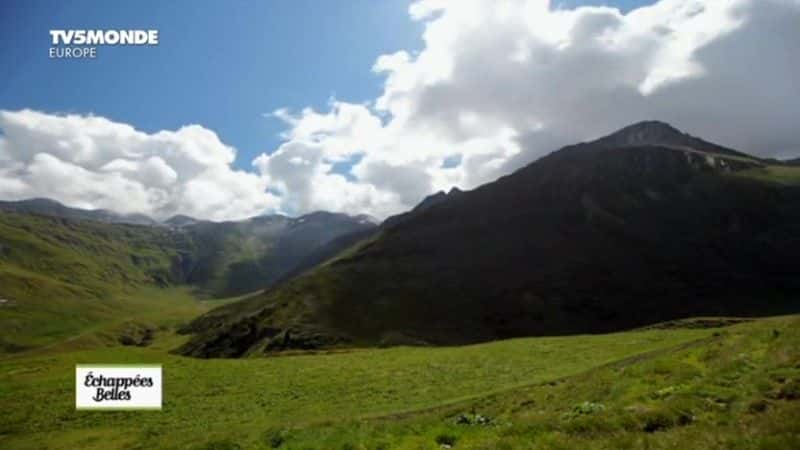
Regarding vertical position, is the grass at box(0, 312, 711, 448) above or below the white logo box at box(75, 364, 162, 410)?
below

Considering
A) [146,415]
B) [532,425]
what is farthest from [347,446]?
[146,415]

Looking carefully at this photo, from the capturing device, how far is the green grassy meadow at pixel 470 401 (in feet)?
47.6

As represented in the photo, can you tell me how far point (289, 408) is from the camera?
115ft

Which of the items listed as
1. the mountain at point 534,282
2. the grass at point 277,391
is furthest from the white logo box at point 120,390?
the mountain at point 534,282

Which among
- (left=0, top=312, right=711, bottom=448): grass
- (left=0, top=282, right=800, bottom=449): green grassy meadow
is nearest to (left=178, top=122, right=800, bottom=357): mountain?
(left=0, top=312, right=711, bottom=448): grass

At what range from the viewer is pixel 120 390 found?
3619cm

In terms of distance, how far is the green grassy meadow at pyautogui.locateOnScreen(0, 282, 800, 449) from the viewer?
1452cm

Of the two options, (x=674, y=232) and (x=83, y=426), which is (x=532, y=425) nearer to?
(x=83, y=426)

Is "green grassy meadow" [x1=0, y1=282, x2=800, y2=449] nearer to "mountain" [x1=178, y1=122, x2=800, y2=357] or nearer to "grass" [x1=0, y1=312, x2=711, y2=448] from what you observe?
"grass" [x1=0, y1=312, x2=711, y2=448]

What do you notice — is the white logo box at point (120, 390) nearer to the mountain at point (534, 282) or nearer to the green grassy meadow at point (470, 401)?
the green grassy meadow at point (470, 401)

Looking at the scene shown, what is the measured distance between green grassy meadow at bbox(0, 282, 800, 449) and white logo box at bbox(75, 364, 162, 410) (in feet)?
2.80

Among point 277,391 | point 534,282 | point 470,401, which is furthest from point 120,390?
point 534,282

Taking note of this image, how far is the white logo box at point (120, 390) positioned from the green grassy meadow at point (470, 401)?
33.6 inches

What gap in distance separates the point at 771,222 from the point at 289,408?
21506 cm
